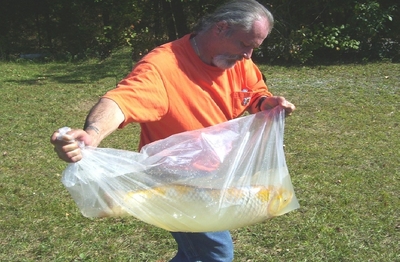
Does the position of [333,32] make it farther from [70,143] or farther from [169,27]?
[70,143]

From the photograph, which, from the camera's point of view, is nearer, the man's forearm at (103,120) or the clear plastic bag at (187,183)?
the man's forearm at (103,120)

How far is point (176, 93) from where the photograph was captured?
2.20 meters

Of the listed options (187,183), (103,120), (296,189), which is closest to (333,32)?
(296,189)

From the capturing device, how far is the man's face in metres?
2.25

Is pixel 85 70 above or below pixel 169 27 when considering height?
below

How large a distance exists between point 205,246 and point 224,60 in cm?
82

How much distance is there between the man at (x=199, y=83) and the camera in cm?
209

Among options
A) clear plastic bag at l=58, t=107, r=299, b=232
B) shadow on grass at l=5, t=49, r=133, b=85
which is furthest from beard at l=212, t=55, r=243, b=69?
shadow on grass at l=5, t=49, r=133, b=85

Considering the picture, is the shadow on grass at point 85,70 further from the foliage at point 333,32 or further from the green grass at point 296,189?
the foliage at point 333,32

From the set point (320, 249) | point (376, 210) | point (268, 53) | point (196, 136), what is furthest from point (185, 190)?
point (268, 53)

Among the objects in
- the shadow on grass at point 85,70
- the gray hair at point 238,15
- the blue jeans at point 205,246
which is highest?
the gray hair at point 238,15

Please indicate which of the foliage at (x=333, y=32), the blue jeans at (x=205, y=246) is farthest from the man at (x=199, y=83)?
the foliage at (x=333, y=32)

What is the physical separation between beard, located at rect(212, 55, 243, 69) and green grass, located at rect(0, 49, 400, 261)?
1682 millimetres

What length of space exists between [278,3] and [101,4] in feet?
15.6
